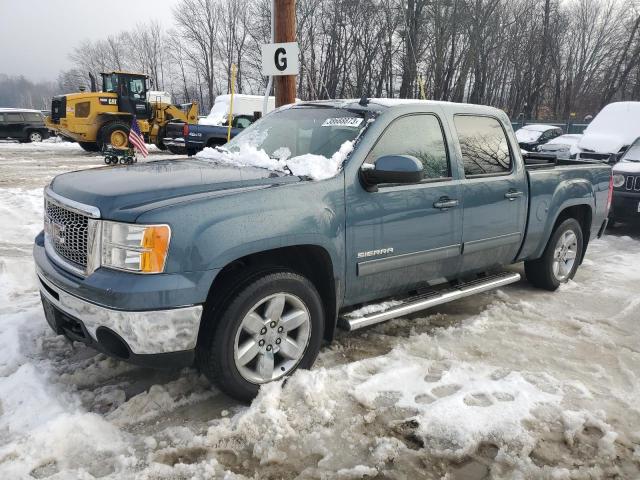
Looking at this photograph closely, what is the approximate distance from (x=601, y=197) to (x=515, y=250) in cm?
174

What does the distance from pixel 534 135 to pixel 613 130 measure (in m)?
14.0

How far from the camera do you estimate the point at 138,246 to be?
8.61 ft

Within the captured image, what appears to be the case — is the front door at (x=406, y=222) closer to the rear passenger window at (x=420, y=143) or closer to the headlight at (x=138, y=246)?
the rear passenger window at (x=420, y=143)

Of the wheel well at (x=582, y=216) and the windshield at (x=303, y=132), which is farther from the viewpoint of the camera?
the wheel well at (x=582, y=216)

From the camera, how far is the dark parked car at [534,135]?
80.3 feet

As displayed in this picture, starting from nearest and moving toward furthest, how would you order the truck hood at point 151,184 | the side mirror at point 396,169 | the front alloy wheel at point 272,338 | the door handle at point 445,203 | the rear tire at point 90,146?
the truck hood at point 151,184
the front alloy wheel at point 272,338
the side mirror at point 396,169
the door handle at point 445,203
the rear tire at point 90,146

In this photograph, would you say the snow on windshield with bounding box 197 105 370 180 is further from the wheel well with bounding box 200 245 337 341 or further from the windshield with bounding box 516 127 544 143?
the windshield with bounding box 516 127 544 143

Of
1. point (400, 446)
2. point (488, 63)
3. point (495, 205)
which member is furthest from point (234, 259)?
point (488, 63)

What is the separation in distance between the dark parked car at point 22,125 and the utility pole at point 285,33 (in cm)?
2253

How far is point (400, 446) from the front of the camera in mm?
2744

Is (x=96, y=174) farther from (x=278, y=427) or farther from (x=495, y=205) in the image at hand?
(x=495, y=205)

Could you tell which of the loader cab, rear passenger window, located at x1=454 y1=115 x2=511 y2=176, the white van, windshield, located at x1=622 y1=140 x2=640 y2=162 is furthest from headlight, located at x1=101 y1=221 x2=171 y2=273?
the loader cab

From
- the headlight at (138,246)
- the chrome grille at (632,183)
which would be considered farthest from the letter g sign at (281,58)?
the chrome grille at (632,183)

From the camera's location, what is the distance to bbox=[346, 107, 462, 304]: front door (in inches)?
135
